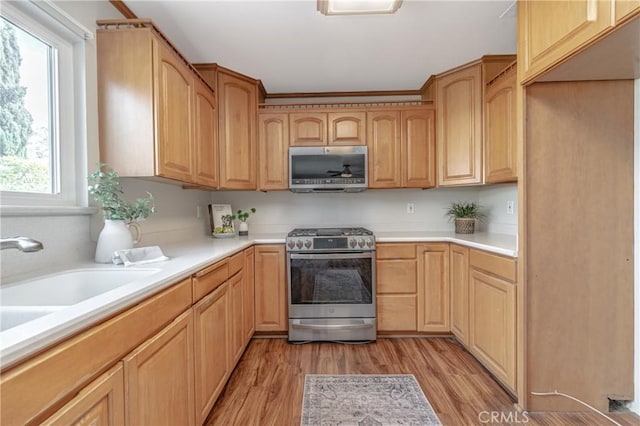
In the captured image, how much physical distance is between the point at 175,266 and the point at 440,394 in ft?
5.52

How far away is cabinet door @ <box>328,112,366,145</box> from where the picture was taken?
2.73 metres

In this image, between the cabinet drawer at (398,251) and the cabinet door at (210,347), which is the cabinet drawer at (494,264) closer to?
the cabinet drawer at (398,251)

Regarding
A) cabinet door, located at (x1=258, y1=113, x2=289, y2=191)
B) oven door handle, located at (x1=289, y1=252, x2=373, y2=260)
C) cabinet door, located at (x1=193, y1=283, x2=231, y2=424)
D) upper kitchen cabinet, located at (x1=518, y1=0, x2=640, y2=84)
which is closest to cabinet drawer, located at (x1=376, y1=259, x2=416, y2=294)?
oven door handle, located at (x1=289, y1=252, x2=373, y2=260)

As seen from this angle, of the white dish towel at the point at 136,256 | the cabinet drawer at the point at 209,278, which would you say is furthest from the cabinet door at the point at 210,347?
the white dish towel at the point at 136,256

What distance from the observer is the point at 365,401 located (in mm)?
1695

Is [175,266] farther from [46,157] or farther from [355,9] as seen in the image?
[355,9]

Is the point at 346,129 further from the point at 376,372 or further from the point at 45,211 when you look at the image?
the point at 45,211

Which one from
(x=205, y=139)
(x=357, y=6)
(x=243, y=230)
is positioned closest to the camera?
(x=357, y=6)

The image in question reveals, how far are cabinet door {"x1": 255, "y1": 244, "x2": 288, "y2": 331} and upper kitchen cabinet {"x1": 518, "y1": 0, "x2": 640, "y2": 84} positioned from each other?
207 centimetres

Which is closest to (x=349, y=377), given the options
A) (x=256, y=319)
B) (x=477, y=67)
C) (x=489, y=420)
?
(x=489, y=420)

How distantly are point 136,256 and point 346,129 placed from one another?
2.01m

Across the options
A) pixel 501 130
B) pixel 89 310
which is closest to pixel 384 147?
pixel 501 130

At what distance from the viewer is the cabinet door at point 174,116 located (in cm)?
158

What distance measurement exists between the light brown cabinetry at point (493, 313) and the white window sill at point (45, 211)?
2281 mm
